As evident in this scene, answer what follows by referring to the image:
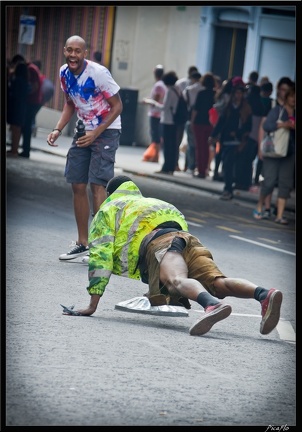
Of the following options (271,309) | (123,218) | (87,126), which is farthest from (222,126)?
(271,309)

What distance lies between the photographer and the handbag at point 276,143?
354 inches

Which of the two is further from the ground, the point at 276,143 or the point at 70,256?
the point at 276,143

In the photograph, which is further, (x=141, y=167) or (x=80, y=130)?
(x=141, y=167)

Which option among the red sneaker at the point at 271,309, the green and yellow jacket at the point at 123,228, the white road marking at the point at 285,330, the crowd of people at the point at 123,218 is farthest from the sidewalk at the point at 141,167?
the red sneaker at the point at 271,309

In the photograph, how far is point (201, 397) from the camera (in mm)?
5289

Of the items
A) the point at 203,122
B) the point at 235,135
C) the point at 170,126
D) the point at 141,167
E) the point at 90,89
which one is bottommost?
the point at 203,122

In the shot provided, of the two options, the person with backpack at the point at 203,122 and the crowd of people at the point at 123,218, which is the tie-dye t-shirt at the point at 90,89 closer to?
the crowd of people at the point at 123,218

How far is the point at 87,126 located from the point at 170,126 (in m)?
6.29

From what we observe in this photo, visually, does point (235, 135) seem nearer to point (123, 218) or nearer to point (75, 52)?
point (75, 52)

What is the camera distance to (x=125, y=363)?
5906mm

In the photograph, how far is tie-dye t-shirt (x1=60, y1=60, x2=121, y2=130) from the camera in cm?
786

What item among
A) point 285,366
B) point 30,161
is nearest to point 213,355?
point 285,366

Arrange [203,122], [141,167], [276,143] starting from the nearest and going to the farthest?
[276,143]
[141,167]
[203,122]
